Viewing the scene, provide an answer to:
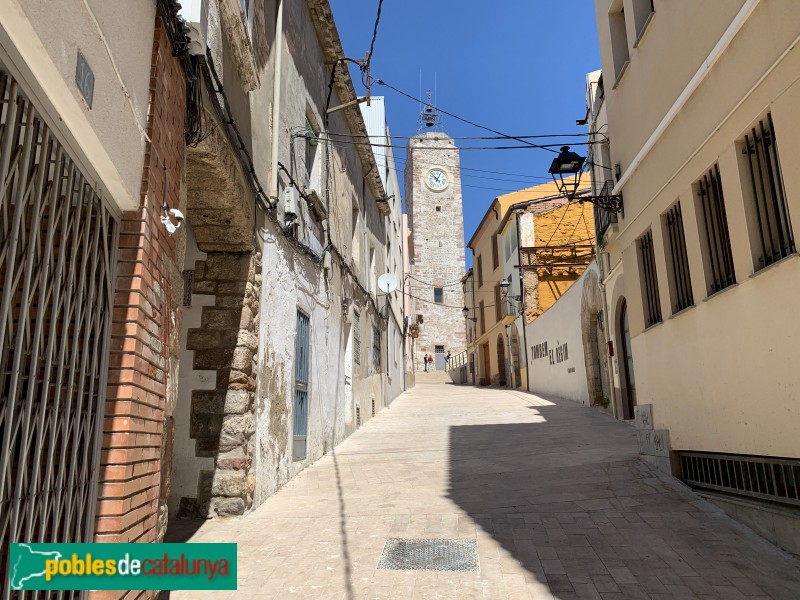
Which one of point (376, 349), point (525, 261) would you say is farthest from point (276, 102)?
point (525, 261)

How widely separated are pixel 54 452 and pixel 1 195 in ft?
3.48

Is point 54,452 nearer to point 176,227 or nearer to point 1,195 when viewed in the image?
point 1,195

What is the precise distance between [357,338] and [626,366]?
5.10 m

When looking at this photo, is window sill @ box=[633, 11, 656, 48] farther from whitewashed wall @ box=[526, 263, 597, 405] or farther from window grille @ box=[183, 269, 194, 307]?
whitewashed wall @ box=[526, 263, 597, 405]

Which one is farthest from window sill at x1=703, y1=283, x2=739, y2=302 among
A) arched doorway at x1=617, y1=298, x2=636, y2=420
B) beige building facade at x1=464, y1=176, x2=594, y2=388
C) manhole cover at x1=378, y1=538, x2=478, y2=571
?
beige building facade at x1=464, y1=176, x2=594, y2=388

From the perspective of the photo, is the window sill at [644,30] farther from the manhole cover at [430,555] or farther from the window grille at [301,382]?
the manhole cover at [430,555]

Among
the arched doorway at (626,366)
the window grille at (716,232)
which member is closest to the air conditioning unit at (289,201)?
the window grille at (716,232)

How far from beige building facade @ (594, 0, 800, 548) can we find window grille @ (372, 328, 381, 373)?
7377 mm

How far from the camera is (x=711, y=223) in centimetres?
488

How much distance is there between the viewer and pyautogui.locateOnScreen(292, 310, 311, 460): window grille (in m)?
6.71

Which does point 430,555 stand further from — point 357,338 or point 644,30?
point 357,338

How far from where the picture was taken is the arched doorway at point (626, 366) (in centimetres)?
1016

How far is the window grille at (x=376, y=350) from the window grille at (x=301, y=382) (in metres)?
6.01

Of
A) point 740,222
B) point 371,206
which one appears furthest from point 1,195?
point 371,206
